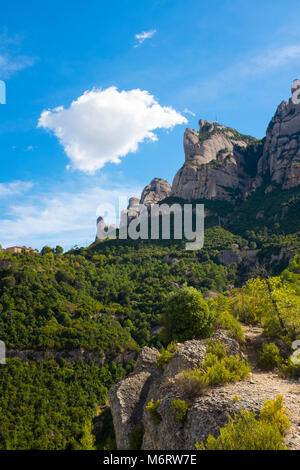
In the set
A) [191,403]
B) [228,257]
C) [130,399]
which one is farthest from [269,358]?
[228,257]

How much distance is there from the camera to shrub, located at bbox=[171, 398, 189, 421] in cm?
898

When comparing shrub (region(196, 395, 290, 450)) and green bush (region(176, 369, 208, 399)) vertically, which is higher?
shrub (region(196, 395, 290, 450))

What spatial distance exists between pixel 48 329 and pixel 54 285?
14.5 meters

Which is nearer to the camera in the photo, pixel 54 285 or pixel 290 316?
pixel 290 316

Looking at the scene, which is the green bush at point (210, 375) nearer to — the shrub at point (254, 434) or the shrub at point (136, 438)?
the shrub at point (254, 434)

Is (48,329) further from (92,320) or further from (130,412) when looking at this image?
(130,412)

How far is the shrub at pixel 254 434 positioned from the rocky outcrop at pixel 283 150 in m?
100

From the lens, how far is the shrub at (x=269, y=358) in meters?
13.6

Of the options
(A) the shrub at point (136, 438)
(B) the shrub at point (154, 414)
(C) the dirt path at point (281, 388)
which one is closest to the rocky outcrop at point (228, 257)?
(C) the dirt path at point (281, 388)

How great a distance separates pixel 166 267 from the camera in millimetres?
79062

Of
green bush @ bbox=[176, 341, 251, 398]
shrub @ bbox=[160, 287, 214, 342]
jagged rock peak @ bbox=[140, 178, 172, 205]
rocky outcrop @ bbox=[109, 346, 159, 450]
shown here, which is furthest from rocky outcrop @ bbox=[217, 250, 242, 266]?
jagged rock peak @ bbox=[140, 178, 172, 205]

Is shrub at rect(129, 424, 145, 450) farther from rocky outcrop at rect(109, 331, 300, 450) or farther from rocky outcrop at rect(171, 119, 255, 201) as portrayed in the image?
rocky outcrop at rect(171, 119, 255, 201)

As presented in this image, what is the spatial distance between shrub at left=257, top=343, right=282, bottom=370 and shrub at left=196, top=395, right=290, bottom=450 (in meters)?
7.00
